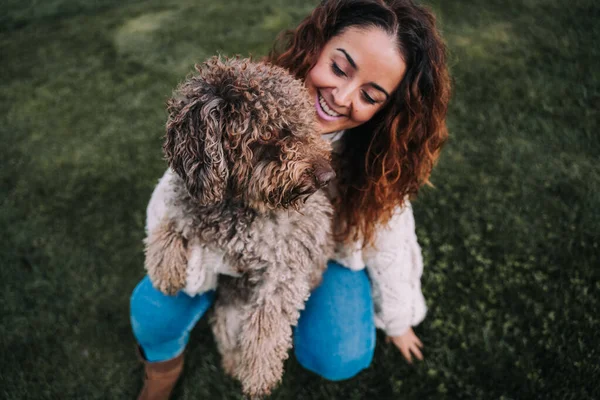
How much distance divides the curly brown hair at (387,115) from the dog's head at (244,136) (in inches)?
23.8

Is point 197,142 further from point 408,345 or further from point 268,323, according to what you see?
point 408,345

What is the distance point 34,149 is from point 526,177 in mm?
4969

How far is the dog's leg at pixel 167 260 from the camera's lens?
2.03 meters

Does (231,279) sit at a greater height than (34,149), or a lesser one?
greater

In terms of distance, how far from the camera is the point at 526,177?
13.1 ft

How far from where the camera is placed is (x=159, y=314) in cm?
221

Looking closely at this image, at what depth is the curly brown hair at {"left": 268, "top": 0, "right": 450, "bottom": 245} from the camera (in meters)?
2.07

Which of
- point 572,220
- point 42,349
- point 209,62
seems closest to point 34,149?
point 42,349

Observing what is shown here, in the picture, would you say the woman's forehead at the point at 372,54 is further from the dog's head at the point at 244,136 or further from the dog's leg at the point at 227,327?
the dog's leg at the point at 227,327

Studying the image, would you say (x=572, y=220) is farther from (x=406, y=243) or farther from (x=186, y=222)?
(x=186, y=222)

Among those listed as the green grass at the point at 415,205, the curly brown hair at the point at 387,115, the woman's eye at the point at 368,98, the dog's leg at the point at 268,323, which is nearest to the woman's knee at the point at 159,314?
the dog's leg at the point at 268,323

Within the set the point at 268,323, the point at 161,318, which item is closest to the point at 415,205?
the point at 268,323

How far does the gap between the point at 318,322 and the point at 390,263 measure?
0.55 meters

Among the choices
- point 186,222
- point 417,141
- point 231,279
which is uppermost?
point 417,141
